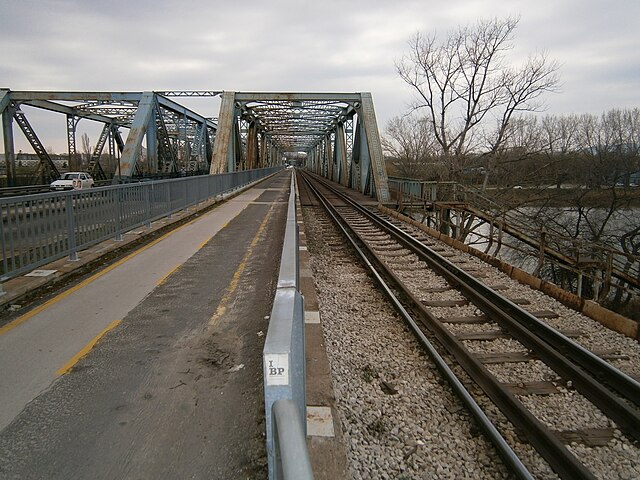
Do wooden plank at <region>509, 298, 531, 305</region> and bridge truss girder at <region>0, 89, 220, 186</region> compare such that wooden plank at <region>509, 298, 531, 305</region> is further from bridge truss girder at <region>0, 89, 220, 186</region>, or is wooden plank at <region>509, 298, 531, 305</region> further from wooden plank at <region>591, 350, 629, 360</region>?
bridge truss girder at <region>0, 89, 220, 186</region>

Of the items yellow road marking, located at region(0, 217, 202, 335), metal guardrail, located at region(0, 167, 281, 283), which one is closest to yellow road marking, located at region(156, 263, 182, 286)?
yellow road marking, located at region(0, 217, 202, 335)

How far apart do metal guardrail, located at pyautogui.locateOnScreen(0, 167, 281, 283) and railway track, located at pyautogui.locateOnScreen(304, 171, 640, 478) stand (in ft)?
17.6

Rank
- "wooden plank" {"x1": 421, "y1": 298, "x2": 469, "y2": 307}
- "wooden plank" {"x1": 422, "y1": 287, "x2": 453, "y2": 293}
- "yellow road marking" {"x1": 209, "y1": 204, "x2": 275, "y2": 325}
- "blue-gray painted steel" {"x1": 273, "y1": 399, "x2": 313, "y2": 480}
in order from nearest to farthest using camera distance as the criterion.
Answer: "blue-gray painted steel" {"x1": 273, "y1": 399, "x2": 313, "y2": 480}, "yellow road marking" {"x1": 209, "y1": 204, "x2": 275, "y2": 325}, "wooden plank" {"x1": 421, "y1": 298, "x2": 469, "y2": 307}, "wooden plank" {"x1": 422, "y1": 287, "x2": 453, "y2": 293}

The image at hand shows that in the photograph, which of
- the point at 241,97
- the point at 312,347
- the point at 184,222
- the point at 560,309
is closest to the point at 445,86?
the point at 241,97

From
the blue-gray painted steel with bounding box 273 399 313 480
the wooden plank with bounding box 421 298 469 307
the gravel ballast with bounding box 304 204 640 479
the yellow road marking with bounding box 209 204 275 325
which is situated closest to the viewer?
the blue-gray painted steel with bounding box 273 399 313 480

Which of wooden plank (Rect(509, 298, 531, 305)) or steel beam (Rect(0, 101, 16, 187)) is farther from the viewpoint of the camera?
steel beam (Rect(0, 101, 16, 187))

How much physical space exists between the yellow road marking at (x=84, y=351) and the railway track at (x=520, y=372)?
3.66 metres

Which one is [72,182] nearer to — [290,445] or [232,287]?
[232,287]

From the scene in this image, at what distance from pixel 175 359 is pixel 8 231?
339cm

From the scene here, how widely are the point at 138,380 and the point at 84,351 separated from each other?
956 mm

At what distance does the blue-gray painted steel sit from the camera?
1.35 meters

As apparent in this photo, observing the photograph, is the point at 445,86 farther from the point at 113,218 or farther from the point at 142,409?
the point at 142,409

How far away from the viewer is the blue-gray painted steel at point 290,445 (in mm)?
1349

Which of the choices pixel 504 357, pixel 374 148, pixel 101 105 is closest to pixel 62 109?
pixel 101 105
